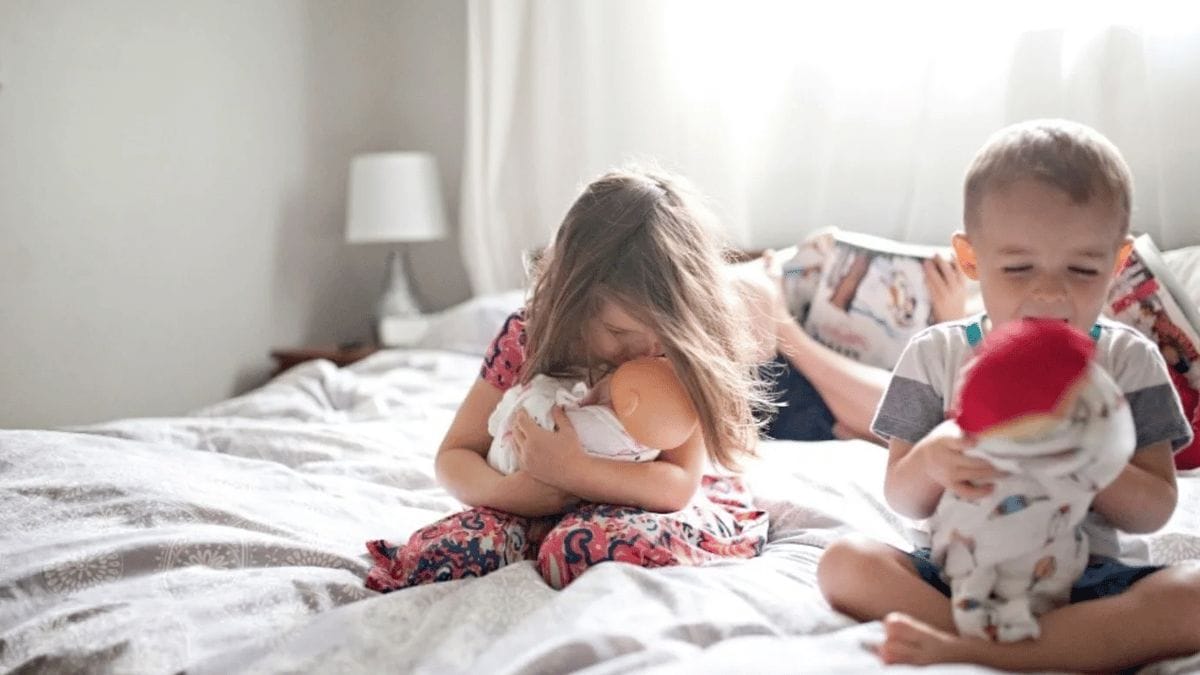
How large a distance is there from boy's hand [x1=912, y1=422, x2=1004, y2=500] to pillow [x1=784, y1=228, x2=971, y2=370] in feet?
3.52

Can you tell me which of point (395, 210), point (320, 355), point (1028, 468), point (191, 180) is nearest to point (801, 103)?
point (395, 210)

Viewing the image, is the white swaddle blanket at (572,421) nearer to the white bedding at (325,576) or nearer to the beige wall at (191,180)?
the white bedding at (325,576)

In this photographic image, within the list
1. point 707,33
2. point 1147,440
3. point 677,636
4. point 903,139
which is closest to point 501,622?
point 677,636

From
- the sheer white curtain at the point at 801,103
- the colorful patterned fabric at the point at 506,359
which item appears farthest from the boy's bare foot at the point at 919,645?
the sheer white curtain at the point at 801,103

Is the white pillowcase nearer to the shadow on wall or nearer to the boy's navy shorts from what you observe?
the boy's navy shorts

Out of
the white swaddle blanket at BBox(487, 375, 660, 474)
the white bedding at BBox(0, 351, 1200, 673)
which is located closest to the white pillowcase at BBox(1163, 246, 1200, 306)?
the white bedding at BBox(0, 351, 1200, 673)

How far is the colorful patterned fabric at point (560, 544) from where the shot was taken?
1213 millimetres

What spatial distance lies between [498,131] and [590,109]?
0.34 meters

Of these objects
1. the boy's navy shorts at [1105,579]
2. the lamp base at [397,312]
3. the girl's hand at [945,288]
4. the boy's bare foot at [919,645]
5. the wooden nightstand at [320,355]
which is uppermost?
the girl's hand at [945,288]

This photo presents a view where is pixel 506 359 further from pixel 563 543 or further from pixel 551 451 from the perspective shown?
pixel 563 543

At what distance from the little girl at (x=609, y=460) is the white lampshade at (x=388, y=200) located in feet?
6.43

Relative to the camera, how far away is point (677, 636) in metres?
1.02

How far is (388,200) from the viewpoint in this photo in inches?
131

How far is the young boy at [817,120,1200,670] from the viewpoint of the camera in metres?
0.95
